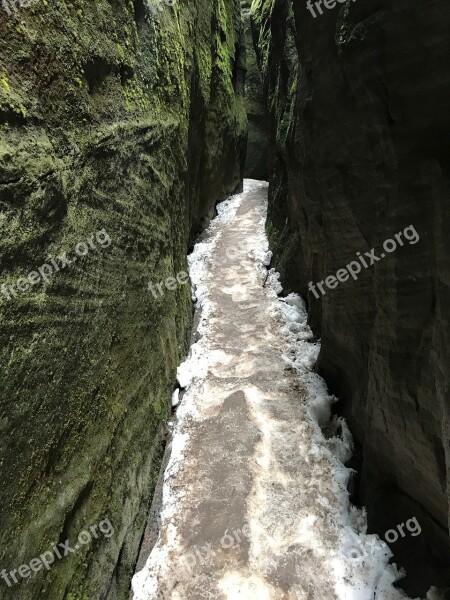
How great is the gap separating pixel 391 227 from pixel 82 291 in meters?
3.28

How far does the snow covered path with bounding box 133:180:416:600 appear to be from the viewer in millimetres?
4387

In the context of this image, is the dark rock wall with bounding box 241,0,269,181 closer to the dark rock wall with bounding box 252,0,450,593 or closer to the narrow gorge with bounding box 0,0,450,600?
the narrow gorge with bounding box 0,0,450,600

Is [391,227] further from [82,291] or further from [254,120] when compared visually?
[254,120]

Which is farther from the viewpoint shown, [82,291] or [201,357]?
[201,357]

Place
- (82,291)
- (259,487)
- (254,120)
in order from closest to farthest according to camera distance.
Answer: (82,291) < (259,487) < (254,120)

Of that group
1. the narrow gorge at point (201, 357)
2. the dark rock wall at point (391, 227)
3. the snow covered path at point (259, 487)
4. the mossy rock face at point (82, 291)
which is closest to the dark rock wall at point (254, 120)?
the narrow gorge at point (201, 357)

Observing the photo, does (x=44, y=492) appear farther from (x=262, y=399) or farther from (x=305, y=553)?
(x=262, y=399)

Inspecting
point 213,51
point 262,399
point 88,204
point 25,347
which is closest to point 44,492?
point 25,347

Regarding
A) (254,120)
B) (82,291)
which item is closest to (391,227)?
(82,291)

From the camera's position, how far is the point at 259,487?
5422 millimetres

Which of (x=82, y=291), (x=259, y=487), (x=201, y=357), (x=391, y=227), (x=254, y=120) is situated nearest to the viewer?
(x=82, y=291)

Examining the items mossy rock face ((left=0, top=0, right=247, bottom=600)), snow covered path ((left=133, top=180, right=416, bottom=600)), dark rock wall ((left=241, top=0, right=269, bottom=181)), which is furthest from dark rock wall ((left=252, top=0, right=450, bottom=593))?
dark rock wall ((left=241, top=0, right=269, bottom=181))

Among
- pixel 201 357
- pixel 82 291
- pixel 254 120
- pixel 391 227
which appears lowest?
pixel 201 357

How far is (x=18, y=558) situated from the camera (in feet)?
9.34
